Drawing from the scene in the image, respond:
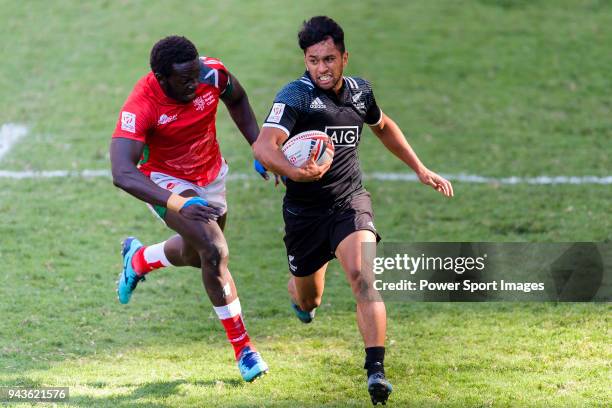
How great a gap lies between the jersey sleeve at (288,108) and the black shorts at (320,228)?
642 millimetres

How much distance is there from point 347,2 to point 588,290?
37.4 ft

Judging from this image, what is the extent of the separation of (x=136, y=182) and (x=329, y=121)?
1.33 metres

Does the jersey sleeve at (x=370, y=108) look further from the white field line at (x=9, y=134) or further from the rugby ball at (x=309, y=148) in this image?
the white field line at (x=9, y=134)

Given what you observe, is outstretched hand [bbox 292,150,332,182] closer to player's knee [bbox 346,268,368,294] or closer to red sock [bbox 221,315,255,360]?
player's knee [bbox 346,268,368,294]

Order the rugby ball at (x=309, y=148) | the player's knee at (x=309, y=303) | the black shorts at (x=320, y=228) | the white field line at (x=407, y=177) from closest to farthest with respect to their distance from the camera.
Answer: the rugby ball at (x=309, y=148) → the black shorts at (x=320, y=228) → the player's knee at (x=309, y=303) → the white field line at (x=407, y=177)

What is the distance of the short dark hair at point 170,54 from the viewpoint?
23.7ft

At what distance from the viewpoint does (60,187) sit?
40.9 feet

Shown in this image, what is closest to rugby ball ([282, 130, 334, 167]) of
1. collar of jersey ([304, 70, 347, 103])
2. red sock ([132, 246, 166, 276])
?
collar of jersey ([304, 70, 347, 103])

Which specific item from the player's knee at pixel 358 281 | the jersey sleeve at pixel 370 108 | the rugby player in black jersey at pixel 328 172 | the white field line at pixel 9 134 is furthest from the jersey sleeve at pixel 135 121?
the white field line at pixel 9 134

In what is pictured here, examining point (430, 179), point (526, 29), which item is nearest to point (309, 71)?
point (430, 179)

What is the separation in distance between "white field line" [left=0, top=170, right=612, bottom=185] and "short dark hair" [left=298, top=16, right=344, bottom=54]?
18.7 feet

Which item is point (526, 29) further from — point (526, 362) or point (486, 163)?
point (526, 362)

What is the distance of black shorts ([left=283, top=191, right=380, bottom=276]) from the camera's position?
285 inches

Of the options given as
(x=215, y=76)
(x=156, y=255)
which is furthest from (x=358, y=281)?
(x=156, y=255)
